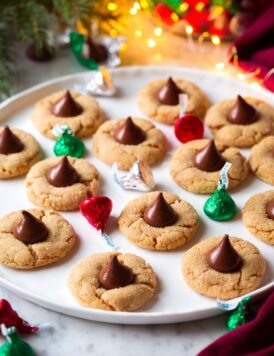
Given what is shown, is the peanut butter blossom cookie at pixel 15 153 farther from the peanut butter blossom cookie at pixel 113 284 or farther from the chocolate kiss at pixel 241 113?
the chocolate kiss at pixel 241 113

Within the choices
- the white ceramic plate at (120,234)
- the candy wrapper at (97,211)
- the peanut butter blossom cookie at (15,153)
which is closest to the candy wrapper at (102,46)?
the white ceramic plate at (120,234)

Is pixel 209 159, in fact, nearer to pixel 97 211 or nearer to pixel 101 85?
pixel 97 211

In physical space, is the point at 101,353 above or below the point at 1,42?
below

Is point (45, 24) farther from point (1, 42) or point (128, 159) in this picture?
point (128, 159)

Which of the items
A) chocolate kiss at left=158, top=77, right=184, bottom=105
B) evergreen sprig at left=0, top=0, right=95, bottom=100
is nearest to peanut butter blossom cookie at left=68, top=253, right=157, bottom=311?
chocolate kiss at left=158, top=77, right=184, bottom=105

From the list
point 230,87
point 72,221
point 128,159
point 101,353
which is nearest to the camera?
point 101,353

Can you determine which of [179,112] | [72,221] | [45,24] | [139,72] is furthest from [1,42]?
[72,221]

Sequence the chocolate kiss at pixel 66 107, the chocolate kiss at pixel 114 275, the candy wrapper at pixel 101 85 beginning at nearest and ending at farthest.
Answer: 1. the chocolate kiss at pixel 114 275
2. the chocolate kiss at pixel 66 107
3. the candy wrapper at pixel 101 85
